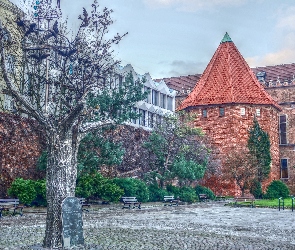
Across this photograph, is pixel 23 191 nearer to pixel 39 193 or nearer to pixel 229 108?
pixel 39 193

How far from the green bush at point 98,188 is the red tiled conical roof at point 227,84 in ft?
74.4

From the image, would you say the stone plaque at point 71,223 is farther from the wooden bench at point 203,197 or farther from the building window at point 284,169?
the building window at point 284,169

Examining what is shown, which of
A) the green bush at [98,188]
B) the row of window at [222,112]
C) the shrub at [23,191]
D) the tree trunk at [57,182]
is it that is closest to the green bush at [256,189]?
the row of window at [222,112]

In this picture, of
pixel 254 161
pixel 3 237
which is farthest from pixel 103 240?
pixel 254 161

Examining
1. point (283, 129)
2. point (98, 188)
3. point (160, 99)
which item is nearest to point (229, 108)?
point (160, 99)

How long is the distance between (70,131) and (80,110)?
716 mm

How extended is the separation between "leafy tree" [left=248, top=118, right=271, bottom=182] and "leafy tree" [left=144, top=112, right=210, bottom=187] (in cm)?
770

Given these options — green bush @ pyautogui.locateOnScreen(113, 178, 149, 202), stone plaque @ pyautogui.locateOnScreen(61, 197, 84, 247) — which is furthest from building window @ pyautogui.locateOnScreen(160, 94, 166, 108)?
stone plaque @ pyautogui.locateOnScreen(61, 197, 84, 247)

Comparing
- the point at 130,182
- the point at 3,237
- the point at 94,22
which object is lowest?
the point at 3,237

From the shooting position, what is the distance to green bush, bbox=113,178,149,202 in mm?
28344

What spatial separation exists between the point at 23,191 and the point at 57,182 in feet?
41.2

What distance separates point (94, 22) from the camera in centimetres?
2028

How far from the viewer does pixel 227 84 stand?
48.3 meters

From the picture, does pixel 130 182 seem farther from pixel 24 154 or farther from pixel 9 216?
pixel 9 216
